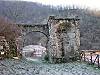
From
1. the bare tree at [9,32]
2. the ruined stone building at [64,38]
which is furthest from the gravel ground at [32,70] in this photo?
the ruined stone building at [64,38]

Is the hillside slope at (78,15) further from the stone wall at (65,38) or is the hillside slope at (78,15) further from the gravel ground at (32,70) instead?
the gravel ground at (32,70)

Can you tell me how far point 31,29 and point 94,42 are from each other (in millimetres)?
31160

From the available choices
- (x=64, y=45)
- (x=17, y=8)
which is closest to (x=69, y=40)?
(x=64, y=45)

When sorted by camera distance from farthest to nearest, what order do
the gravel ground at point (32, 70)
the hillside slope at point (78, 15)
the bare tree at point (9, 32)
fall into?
the hillside slope at point (78, 15), the bare tree at point (9, 32), the gravel ground at point (32, 70)

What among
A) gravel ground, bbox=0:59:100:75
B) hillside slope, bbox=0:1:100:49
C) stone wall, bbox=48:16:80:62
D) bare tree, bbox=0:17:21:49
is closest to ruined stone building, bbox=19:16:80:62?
stone wall, bbox=48:16:80:62

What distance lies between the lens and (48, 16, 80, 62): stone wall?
24734 mm

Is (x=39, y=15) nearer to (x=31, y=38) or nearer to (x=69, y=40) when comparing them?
(x=31, y=38)

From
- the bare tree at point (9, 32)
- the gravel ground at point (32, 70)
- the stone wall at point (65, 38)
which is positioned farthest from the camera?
the stone wall at point (65, 38)

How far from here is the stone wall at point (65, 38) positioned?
24.7 meters

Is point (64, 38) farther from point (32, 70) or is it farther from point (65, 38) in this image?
point (32, 70)

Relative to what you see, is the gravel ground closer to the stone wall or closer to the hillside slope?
the stone wall

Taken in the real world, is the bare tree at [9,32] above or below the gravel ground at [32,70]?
above

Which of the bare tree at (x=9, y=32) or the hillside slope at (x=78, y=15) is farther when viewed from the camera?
the hillside slope at (x=78, y=15)

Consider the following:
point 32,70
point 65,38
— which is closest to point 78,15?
point 65,38
